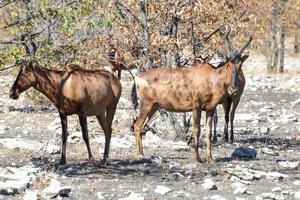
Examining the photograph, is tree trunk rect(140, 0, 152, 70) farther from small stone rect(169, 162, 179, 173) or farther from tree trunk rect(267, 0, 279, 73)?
tree trunk rect(267, 0, 279, 73)

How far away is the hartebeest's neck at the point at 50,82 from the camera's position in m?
13.4

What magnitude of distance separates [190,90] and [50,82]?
9.67ft

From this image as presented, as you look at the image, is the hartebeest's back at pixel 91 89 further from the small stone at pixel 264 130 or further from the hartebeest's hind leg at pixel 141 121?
the small stone at pixel 264 130

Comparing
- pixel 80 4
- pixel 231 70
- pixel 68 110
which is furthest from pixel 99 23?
pixel 231 70

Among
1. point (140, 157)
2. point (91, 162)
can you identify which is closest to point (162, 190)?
point (91, 162)

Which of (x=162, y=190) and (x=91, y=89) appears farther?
(x=91, y=89)

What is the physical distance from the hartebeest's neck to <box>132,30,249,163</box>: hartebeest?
214 cm

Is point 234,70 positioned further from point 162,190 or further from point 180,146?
point 162,190

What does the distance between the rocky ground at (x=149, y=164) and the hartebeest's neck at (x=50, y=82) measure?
1.37m

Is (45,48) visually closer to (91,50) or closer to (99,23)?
(99,23)

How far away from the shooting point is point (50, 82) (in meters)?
13.4

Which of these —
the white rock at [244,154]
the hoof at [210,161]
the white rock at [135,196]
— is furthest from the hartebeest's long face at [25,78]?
the white rock at [244,154]

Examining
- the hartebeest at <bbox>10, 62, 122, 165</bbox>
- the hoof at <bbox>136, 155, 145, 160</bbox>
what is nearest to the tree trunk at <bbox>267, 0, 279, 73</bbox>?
the hoof at <bbox>136, 155, 145, 160</bbox>

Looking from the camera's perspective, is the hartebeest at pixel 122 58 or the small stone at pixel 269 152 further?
the hartebeest at pixel 122 58
